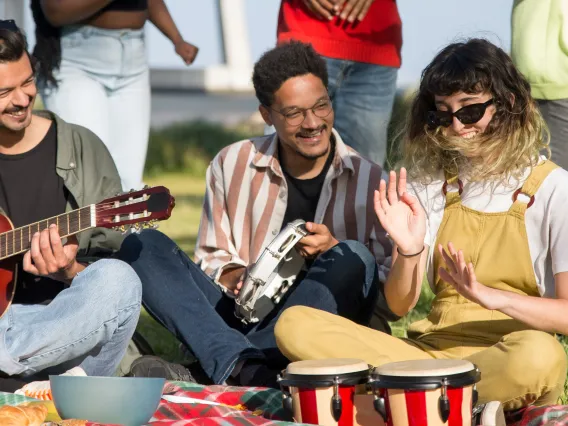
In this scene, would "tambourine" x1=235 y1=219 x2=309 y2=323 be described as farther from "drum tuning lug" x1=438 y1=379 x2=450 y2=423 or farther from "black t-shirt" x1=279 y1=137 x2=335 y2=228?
"drum tuning lug" x1=438 y1=379 x2=450 y2=423

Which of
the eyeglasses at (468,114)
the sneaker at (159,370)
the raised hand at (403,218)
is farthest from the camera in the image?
the sneaker at (159,370)

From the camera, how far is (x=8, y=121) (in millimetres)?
4422

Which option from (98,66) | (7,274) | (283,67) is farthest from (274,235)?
(98,66)

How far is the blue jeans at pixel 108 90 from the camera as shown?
203 inches

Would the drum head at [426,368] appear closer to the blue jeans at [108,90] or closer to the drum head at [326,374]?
the drum head at [326,374]

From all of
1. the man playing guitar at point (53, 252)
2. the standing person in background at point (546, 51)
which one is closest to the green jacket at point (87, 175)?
the man playing guitar at point (53, 252)

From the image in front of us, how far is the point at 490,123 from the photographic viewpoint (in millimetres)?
3977

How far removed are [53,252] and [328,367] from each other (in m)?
1.25

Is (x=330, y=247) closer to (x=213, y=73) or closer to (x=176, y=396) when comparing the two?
(x=176, y=396)

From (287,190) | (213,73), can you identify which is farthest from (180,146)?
(287,190)

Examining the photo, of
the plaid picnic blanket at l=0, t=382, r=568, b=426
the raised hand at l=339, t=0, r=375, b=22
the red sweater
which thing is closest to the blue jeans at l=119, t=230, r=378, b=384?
Result: the plaid picnic blanket at l=0, t=382, r=568, b=426

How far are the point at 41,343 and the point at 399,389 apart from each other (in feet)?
4.96

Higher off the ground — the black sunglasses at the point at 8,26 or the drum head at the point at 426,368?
the black sunglasses at the point at 8,26

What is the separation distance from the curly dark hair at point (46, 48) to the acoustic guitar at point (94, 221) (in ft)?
3.24
